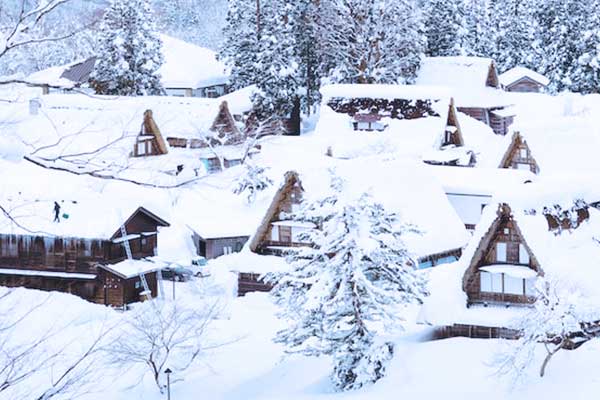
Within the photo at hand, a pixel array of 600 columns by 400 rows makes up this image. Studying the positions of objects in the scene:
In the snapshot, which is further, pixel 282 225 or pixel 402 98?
pixel 402 98

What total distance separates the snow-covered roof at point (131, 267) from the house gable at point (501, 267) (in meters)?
10.1

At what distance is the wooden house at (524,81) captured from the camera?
1918 inches

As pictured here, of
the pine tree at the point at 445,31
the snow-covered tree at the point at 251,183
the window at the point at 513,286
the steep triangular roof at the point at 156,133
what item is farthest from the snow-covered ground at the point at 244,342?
the pine tree at the point at 445,31

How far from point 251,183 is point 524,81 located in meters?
22.9

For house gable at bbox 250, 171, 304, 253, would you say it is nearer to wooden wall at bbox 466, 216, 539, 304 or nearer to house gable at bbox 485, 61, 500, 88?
wooden wall at bbox 466, 216, 539, 304

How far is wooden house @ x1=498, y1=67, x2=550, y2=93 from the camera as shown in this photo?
48.7 m

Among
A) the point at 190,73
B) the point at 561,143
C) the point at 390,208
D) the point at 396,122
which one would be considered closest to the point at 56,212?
the point at 390,208

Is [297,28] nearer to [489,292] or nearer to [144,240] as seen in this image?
[144,240]

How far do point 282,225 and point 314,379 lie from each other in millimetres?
6148

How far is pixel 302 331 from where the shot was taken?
16.8 metres

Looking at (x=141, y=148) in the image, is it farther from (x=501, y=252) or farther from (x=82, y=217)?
(x=501, y=252)

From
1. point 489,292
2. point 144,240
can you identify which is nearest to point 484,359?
point 489,292

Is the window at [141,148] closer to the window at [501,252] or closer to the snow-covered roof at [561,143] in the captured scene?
the snow-covered roof at [561,143]

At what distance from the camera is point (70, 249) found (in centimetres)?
2573
